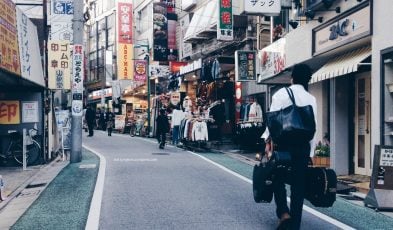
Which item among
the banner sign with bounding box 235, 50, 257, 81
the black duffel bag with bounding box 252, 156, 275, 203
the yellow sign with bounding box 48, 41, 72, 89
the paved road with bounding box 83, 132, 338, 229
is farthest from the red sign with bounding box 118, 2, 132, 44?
the black duffel bag with bounding box 252, 156, 275, 203

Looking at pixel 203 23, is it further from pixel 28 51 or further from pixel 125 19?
pixel 125 19

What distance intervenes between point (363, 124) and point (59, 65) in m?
10.1

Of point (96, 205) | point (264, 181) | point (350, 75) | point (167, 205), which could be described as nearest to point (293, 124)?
point (264, 181)

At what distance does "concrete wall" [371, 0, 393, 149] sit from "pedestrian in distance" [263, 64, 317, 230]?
486 centimetres

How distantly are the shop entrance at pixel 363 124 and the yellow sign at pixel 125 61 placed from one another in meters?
32.4

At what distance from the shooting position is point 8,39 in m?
11.0

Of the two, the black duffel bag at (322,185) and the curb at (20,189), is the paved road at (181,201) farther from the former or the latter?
the curb at (20,189)

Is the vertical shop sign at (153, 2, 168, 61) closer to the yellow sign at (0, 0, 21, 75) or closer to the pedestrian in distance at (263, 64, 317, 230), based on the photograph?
the yellow sign at (0, 0, 21, 75)

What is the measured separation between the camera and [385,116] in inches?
407

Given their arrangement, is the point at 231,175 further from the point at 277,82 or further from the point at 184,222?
the point at 277,82

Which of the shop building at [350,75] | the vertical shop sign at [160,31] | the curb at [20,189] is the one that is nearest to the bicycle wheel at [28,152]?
the curb at [20,189]

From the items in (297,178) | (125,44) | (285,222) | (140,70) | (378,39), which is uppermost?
(125,44)

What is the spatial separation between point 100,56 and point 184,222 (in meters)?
57.9

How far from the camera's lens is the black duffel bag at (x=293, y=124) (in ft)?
18.9
